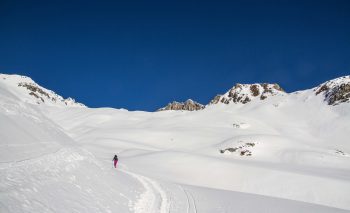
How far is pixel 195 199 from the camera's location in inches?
903

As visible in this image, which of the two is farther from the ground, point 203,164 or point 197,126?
point 197,126

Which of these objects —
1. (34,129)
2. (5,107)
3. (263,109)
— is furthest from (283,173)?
(263,109)

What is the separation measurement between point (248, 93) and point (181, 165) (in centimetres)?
11171

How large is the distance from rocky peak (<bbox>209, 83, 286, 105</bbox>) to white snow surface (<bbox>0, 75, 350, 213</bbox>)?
2401 centimetres

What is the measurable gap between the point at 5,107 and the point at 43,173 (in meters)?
14.8

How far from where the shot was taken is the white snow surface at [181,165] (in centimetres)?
1572

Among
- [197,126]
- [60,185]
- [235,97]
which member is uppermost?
[235,97]

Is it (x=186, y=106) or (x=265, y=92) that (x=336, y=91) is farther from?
(x=186, y=106)

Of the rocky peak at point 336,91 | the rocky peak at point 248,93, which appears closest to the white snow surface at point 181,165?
the rocky peak at point 336,91

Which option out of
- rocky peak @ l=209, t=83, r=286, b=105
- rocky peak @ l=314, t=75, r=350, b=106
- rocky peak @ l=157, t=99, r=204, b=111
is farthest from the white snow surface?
rocky peak @ l=157, t=99, r=204, b=111

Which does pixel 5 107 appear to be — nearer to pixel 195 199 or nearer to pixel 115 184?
pixel 115 184

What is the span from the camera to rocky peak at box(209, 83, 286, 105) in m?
150

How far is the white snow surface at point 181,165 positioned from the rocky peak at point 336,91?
328cm

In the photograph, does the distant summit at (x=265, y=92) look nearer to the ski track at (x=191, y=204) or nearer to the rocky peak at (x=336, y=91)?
the rocky peak at (x=336, y=91)
